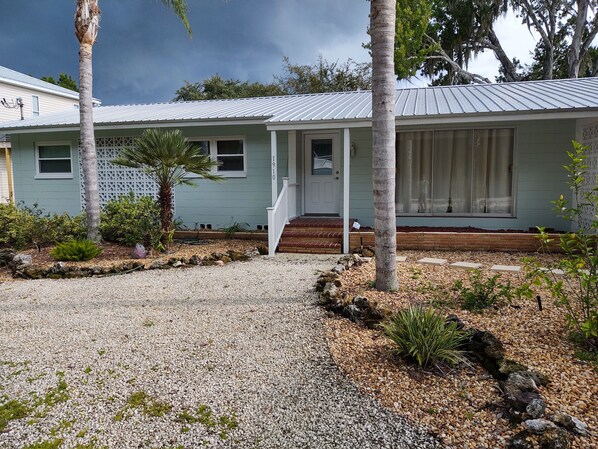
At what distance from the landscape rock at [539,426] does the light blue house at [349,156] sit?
615 centimetres

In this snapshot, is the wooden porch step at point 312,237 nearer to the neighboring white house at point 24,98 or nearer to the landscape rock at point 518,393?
the landscape rock at point 518,393

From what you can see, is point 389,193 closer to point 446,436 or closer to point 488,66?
point 446,436

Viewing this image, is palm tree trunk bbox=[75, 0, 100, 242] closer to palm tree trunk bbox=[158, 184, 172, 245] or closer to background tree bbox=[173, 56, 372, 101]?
palm tree trunk bbox=[158, 184, 172, 245]

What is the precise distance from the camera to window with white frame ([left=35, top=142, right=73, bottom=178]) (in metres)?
12.3

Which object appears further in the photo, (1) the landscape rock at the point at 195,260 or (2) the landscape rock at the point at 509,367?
(1) the landscape rock at the point at 195,260

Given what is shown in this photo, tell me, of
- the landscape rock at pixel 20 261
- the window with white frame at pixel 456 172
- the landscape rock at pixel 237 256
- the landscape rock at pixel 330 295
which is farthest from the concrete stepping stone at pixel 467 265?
the landscape rock at pixel 20 261

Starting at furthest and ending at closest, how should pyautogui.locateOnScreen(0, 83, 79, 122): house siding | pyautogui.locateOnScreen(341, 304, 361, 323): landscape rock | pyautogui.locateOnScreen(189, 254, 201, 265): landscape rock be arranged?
pyautogui.locateOnScreen(0, 83, 79, 122): house siding → pyautogui.locateOnScreen(189, 254, 201, 265): landscape rock → pyautogui.locateOnScreen(341, 304, 361, 323): landscape rock

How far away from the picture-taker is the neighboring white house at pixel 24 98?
20692mm

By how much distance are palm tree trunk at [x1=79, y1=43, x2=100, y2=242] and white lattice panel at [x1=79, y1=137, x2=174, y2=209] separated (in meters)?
2.46

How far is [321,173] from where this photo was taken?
11016mm

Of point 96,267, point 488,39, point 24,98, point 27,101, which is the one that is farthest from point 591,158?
point 27,101

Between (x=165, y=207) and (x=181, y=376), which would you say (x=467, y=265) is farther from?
(x=165, y=207)

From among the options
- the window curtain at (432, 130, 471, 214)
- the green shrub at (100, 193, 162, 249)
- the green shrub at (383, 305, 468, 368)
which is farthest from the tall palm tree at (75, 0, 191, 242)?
the green shrub at (383, 305, 468, 368)

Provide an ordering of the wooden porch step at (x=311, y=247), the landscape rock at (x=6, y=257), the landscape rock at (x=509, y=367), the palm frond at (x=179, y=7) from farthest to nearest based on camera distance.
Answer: the palm frond at (x=179, y=7)
the wooden porch step at (x=311, y=247)
the landscape rock at (x=6, y=257)
the landscape rock at (x=509, y=367)
